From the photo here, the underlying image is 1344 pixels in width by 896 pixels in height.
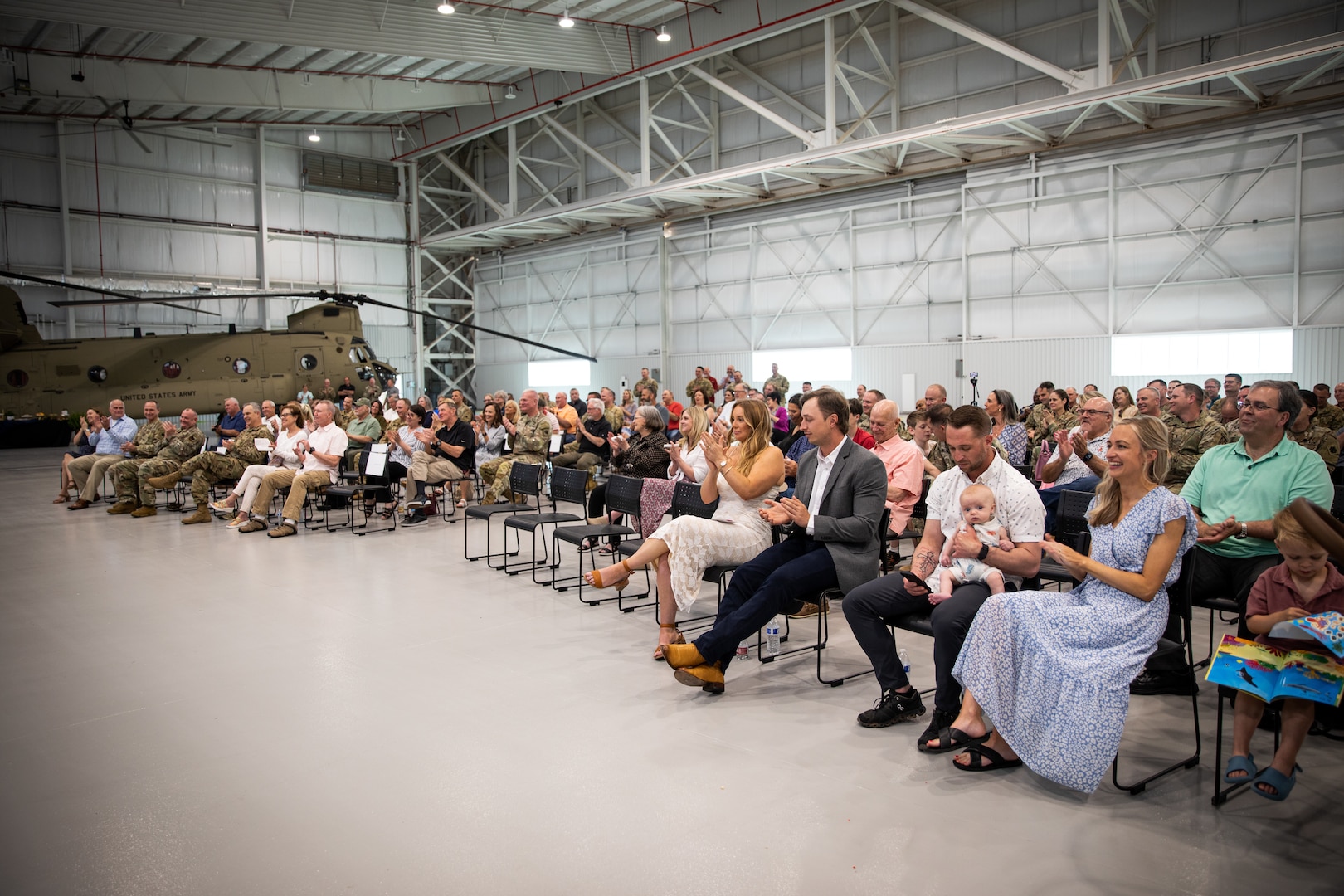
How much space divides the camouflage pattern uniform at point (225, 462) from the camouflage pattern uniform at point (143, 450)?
775 millimetres

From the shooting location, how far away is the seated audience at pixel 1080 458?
481cm

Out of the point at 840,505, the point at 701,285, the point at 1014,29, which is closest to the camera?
the point at 840,505

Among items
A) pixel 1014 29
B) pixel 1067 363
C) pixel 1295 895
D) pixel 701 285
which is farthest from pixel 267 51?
pixel 1295 895

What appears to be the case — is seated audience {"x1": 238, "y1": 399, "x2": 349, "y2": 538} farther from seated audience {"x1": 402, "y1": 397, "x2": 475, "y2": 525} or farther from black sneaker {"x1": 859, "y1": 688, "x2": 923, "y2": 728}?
black sneaker {"x1": 859, "y1": 688, "x2": 923, "y2": 728}

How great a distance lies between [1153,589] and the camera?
9.34ft

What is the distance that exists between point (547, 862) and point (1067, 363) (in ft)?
43.3

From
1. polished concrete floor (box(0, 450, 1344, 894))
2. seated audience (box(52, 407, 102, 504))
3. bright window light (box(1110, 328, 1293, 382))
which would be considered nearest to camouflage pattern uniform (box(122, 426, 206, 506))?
seated audience (box(52, 407, 102, 504))

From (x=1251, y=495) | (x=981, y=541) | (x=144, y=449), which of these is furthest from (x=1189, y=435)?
(x=144, y=449)

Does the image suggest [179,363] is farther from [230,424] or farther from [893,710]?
[893,710]

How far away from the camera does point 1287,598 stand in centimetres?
282

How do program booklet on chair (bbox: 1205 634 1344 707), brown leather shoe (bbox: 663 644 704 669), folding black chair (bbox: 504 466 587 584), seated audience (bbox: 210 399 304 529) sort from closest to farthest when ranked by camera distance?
program booklet on chair (bbox: 1205 634 1344 707)
brown leather shoe (bbox: 663 644 704 669)
folding black chair (bbox: 504 466 587 584)
seated audience (bbox: 210 399 304 529)

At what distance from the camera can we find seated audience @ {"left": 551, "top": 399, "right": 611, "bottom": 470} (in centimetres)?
878

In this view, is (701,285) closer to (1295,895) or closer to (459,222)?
(459,222)

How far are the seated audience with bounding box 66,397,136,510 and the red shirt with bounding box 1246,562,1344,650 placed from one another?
11.1m
